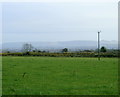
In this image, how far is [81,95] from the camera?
11.1m

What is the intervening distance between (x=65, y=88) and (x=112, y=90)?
2.15 meters

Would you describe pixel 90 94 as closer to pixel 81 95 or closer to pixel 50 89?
pixel 81 95

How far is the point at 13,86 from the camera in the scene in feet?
44.1

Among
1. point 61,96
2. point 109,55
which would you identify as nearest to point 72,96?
point 61,96

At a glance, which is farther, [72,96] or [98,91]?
[98,91]

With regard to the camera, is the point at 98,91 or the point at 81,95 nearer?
the point at 81,95

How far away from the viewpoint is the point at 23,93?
37.4 feet

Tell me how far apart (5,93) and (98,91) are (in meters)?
4.00

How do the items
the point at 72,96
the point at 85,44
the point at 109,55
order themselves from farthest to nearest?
the point at 85,44, the point at 109,55, the point at 72,96

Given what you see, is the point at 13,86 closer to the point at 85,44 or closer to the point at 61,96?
the point at 61,96

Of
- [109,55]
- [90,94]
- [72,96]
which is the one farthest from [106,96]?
[109,55]

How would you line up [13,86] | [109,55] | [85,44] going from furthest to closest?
[85,44]
[109,55]
[13,86]

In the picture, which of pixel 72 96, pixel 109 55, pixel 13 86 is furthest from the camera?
pixel 109 55

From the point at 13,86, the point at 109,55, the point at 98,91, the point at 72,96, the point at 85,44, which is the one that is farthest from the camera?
the point at 85,44
